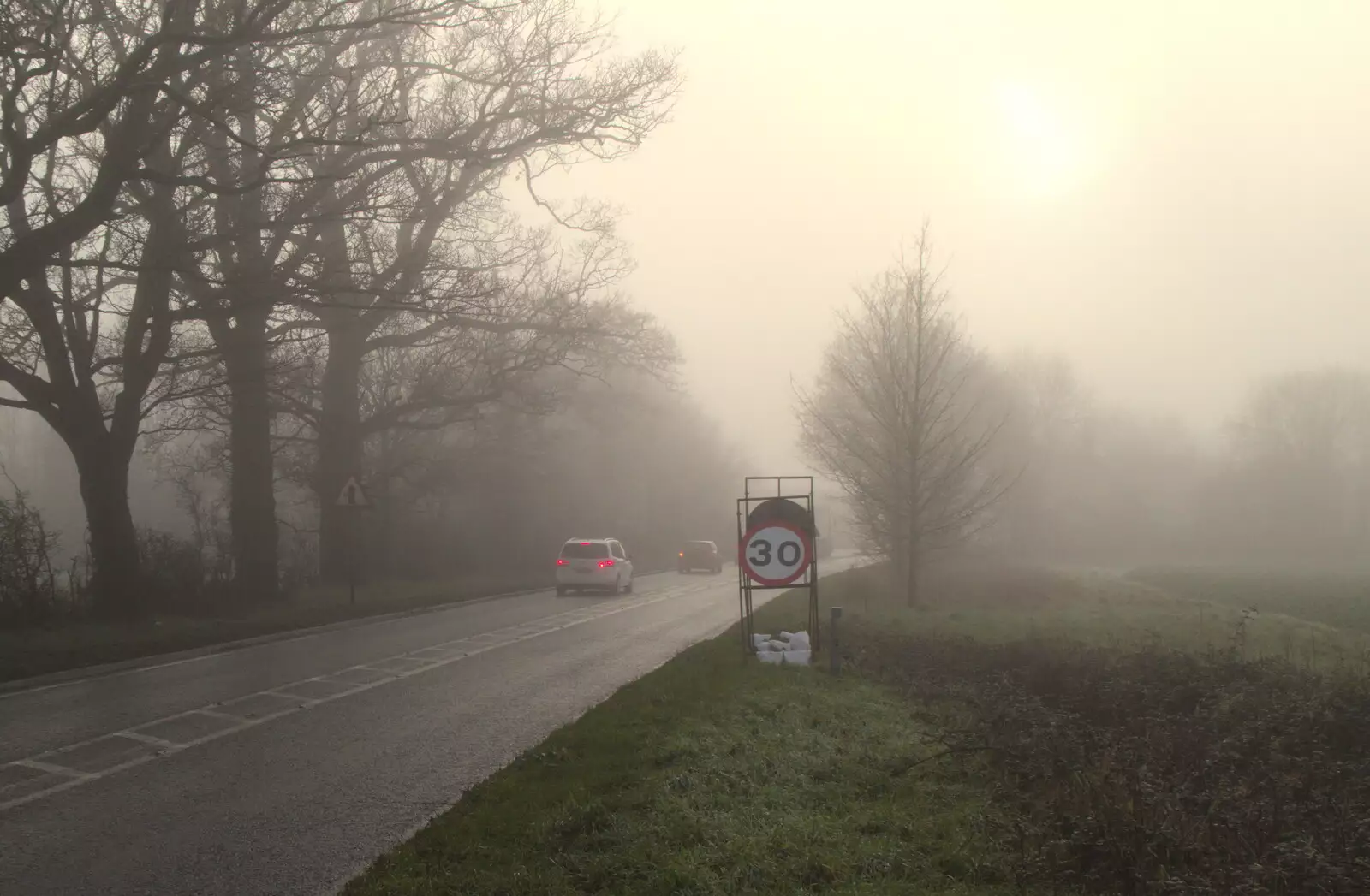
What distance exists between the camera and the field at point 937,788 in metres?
5.45

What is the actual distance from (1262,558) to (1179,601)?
4971 centimetres

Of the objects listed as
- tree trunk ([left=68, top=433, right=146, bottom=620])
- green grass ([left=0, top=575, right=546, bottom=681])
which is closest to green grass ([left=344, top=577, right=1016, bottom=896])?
green grass ([left=0, top=575, right=546, bottom=681])

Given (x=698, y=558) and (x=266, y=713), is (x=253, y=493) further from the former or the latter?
(x=698, y=558)

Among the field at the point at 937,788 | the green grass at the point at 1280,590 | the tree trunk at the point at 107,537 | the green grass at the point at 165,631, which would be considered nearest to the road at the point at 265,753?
the field at the point at 937,788

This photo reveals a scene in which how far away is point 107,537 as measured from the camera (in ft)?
62.4

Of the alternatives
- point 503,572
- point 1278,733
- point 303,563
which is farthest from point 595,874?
point 503,572

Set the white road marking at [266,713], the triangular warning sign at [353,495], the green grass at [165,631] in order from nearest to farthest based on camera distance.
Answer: the white road marking at [266,713] → the green grass at [165,631] → the triangular warning sign at [353,495]

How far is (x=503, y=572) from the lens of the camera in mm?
44500

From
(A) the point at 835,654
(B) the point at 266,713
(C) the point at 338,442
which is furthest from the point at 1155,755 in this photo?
(C) the point at 338,442

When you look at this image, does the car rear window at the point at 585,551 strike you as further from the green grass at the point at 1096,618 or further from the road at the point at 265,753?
the road at the point at 265,753

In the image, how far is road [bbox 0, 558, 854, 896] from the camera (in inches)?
238

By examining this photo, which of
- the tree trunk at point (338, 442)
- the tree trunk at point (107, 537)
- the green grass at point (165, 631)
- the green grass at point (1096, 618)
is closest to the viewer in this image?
the green grass at point (165, 631)

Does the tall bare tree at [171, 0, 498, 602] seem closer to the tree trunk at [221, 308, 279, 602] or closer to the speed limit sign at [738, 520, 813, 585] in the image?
the tree trunk at [221, 308, 279, 602]

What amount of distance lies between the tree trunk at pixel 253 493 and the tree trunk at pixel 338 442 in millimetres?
4724
